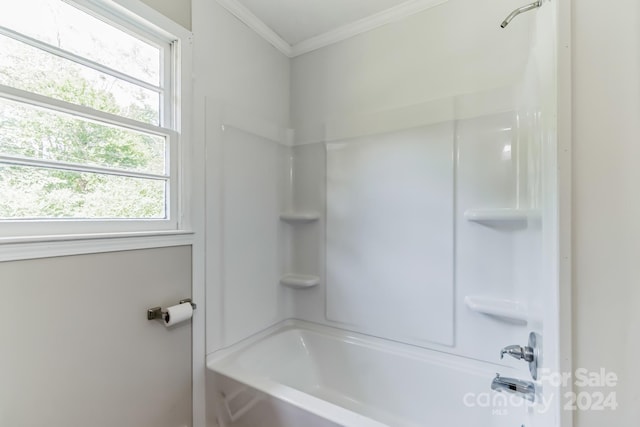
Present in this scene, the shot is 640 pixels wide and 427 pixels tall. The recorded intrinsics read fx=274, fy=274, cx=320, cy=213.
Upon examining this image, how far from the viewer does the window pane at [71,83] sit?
0.93m

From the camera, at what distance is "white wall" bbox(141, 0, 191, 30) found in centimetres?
128

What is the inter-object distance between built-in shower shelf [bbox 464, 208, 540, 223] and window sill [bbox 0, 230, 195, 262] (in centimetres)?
149

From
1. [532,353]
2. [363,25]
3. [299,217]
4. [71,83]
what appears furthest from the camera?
[299,217]

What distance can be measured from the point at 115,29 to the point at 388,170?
5.00 feet

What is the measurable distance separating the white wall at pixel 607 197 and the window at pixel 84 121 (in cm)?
151

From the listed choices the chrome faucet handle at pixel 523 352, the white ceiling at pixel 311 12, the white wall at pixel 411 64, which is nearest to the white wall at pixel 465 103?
the white wall at pixel 411 64

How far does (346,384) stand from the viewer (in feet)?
5.84

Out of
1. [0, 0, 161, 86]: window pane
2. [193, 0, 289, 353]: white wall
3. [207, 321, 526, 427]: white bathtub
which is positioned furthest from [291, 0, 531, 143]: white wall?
[207, 321, 526, 427]: white bathtub

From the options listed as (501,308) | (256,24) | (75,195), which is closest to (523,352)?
A: (501,308)

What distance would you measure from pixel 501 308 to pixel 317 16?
1.98 meters

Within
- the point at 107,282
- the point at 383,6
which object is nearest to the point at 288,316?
the point at 107,282

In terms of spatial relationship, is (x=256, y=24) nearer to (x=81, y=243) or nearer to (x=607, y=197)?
(x=81, y=243)

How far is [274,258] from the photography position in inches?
77.9

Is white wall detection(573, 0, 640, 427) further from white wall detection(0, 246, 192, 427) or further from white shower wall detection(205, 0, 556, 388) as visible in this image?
white wall detection(0, 246, 192, 427)
